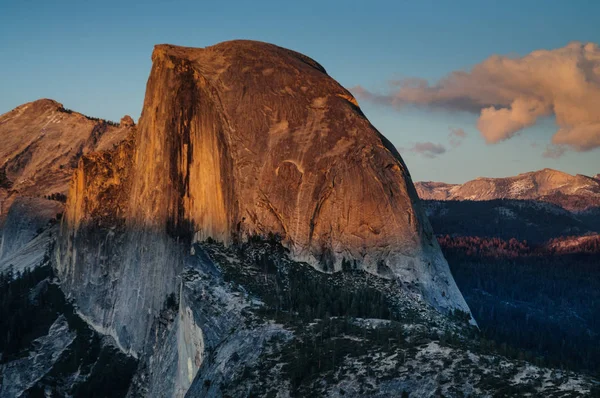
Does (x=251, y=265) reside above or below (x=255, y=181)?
below

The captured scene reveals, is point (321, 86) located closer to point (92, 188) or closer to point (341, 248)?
point (341, 248)

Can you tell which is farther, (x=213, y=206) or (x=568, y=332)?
(x=568, y=332)

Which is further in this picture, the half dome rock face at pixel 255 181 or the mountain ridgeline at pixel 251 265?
the half dome rock face at pixel 255 181

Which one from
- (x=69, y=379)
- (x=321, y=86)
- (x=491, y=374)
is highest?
(x=321, y=86)

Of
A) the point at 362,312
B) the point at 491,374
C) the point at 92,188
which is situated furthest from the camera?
the point at 92,188

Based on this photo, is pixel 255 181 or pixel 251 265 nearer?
pixel 251 265

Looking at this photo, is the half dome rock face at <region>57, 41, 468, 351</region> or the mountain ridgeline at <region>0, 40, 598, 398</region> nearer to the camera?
the mountain ridgeline at <region>0, 40, 598, 398</region>

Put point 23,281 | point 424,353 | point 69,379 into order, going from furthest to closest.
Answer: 1. point 23,281
2. point 69,379
3. point 424,353

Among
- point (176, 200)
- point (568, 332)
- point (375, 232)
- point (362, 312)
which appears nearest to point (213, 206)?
point (176, 200)
